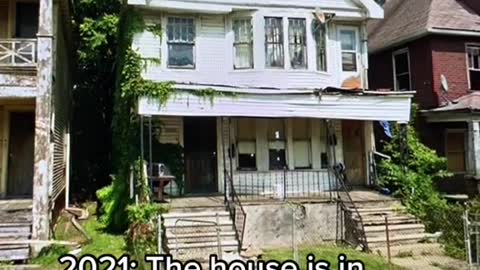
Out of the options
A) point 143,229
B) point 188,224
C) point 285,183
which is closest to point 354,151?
point 285,183

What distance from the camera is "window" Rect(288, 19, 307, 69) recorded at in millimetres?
16719

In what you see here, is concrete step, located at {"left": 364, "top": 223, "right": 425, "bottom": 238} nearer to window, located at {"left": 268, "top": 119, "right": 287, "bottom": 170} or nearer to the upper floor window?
window, located at {"left": 268, "top": 119, "right": 287, "bottom": 170}

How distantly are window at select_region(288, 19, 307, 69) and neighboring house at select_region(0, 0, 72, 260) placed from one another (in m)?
7.27

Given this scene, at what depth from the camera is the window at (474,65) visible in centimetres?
2006

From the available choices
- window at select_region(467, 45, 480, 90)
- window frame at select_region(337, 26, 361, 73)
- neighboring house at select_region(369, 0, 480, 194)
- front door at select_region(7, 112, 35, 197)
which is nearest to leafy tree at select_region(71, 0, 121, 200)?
front door at select_region(7, 112, 35, 197)

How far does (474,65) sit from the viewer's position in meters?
20.2

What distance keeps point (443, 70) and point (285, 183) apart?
8.18 meters

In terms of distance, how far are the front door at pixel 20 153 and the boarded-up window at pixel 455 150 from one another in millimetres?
15114

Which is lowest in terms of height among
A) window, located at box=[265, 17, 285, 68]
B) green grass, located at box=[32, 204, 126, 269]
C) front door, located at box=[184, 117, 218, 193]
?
green grass, located at box=[32, 204, 126, 269]

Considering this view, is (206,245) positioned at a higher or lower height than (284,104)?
lower

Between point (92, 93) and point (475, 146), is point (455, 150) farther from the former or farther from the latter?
point (92, 93)

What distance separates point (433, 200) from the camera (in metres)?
15.0

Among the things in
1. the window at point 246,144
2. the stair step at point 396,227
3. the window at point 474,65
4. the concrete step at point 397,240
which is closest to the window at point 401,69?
the window at point 474,65

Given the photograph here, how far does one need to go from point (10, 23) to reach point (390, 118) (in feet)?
39.6
